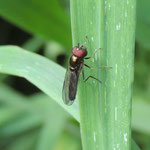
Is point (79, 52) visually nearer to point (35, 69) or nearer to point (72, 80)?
point (72, 80)

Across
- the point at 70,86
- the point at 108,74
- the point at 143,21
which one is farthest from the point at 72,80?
the point at 143,21

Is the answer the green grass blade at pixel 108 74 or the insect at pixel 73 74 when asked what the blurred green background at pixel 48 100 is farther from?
the green grass blade at pixel 108 74

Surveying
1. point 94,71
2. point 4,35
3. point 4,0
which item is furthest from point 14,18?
point 4,35

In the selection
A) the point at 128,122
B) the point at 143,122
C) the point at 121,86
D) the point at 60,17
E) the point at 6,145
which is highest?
the point at 121,86

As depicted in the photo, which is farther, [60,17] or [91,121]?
[60,17]

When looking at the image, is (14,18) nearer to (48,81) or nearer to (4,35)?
(48,81)

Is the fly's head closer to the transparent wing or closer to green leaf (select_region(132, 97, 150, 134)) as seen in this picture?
the transparent wing

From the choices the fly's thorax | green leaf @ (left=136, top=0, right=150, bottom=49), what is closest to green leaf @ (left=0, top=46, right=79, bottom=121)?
the fly's thorax
